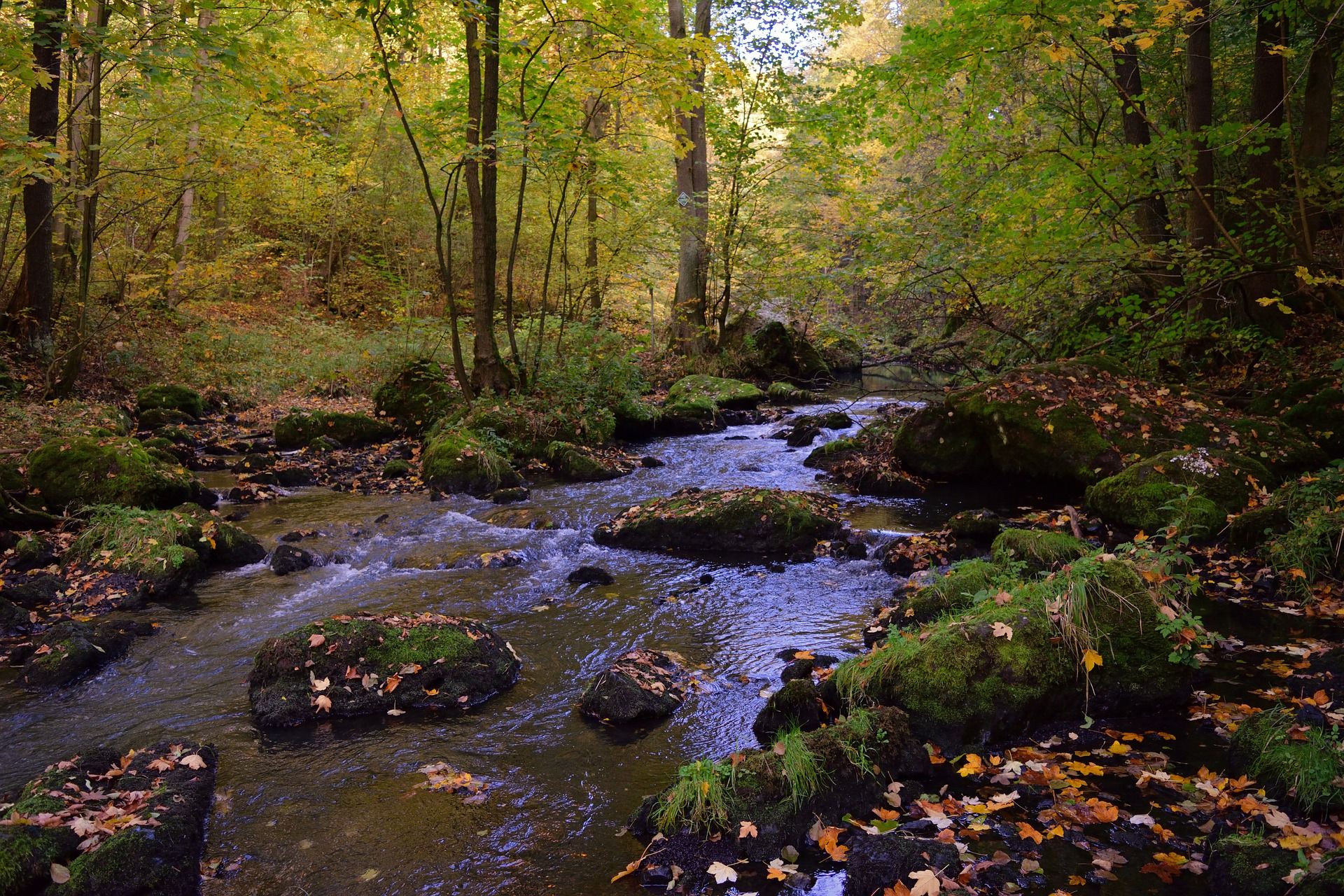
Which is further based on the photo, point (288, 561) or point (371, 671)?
point (288, 561)

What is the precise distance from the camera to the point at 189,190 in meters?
18.1

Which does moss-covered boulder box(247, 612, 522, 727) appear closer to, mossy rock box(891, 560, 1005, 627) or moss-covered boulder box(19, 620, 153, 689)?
moss-covered boulder box(19, 620, 153, 689)

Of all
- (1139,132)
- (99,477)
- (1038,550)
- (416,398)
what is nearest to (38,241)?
(416,398)

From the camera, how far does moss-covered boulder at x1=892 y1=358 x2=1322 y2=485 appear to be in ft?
28.5

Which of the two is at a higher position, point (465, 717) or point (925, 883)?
point (925, 883)

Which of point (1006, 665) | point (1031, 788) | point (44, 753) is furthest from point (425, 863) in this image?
point (1006, 665)

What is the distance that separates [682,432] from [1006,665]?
39.4 ft

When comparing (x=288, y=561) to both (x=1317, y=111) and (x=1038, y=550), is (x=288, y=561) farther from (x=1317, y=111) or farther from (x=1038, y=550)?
(x=1317, y=111)

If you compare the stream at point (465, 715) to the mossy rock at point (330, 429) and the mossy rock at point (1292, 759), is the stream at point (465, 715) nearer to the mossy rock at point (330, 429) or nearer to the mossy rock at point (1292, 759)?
the mossy rock at point (1292, 759)

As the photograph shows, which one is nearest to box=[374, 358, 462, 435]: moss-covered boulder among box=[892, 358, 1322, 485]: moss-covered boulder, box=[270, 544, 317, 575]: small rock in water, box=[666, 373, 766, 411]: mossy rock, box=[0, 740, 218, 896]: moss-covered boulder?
box=[666, 373, 766, 411]: mossy rock

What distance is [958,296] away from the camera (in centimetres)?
1104

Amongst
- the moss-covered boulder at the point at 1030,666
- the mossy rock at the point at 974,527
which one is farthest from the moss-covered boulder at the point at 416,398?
the moss-covered boulder at the point at 1030,666

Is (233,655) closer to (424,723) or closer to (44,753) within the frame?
(44,753)

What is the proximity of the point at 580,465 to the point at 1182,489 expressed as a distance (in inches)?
329
